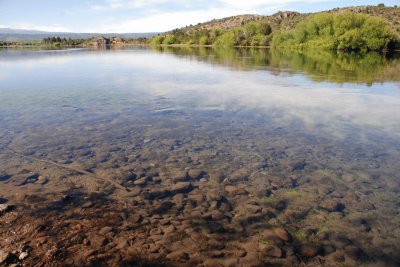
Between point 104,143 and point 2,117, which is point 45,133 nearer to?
point 104,143

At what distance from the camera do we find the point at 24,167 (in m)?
8.75

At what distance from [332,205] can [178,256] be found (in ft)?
11.9

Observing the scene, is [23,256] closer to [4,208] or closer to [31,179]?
[4,208]

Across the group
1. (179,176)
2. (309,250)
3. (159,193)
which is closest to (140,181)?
(159,193)

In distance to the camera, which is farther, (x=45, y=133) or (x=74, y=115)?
(x=74, y=115)

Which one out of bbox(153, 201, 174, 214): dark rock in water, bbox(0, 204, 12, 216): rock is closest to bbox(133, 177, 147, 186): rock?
bbox(153, 201, 174, 214): dark rock in water

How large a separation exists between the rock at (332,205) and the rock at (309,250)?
1.50 meters

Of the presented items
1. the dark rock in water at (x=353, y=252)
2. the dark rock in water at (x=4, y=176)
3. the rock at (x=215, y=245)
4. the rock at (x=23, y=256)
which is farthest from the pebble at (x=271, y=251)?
the dark rock in water at (x=4, y=176)

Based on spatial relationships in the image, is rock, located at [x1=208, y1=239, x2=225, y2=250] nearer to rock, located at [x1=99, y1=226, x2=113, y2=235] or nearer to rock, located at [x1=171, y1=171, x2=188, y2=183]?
rock, located at [x1=99, y1=226, x2=113, y2=235]

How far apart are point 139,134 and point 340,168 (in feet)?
21.9

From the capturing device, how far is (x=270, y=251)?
5438 millimetres

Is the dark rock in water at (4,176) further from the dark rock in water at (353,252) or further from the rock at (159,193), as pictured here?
the dark rock in water at (353,252)

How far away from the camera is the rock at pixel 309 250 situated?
5.39 meters

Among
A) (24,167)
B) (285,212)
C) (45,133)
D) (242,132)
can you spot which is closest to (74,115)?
(45,133)
